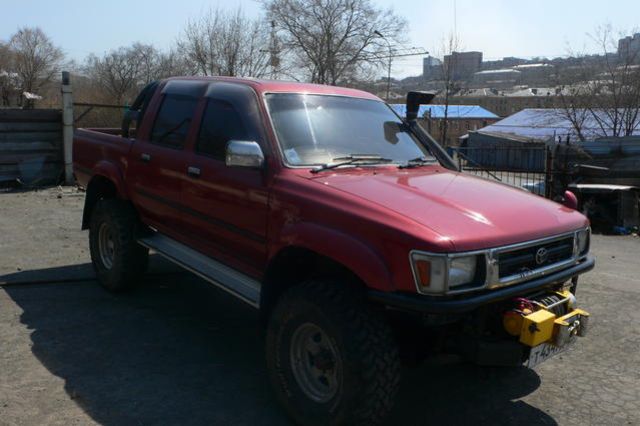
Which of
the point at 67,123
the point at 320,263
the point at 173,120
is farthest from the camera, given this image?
the point at 67,123

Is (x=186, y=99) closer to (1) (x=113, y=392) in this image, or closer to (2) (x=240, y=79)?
(2) (x=240, y=79)

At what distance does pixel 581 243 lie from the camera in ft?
12.3

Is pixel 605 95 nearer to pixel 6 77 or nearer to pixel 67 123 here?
pixel 67 123

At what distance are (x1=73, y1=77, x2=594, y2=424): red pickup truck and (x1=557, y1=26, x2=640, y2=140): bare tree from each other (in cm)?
2108

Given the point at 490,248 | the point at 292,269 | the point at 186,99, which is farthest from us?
the point at 186,99

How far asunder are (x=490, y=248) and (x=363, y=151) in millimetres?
1485

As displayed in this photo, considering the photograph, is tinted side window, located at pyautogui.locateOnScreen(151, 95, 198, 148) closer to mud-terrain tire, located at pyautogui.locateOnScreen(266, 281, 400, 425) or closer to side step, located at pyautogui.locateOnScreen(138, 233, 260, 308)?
side step, located at pyautogui.locateOnScreen(138, 233, 260, 308)

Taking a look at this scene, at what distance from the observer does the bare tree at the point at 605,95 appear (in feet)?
77.2

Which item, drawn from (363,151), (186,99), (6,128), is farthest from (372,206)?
(6,128)

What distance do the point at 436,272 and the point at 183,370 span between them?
7.07 feet

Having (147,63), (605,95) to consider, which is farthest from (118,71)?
(605,95)

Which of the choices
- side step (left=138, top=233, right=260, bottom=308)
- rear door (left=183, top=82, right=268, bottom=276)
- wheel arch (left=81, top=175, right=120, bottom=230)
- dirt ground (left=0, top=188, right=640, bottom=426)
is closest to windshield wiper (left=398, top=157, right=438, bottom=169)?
rear door (left=183, top=82, right=268, bottom=276)

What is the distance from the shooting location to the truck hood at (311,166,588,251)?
119 inches

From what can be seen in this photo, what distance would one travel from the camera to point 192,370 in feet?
13.6
